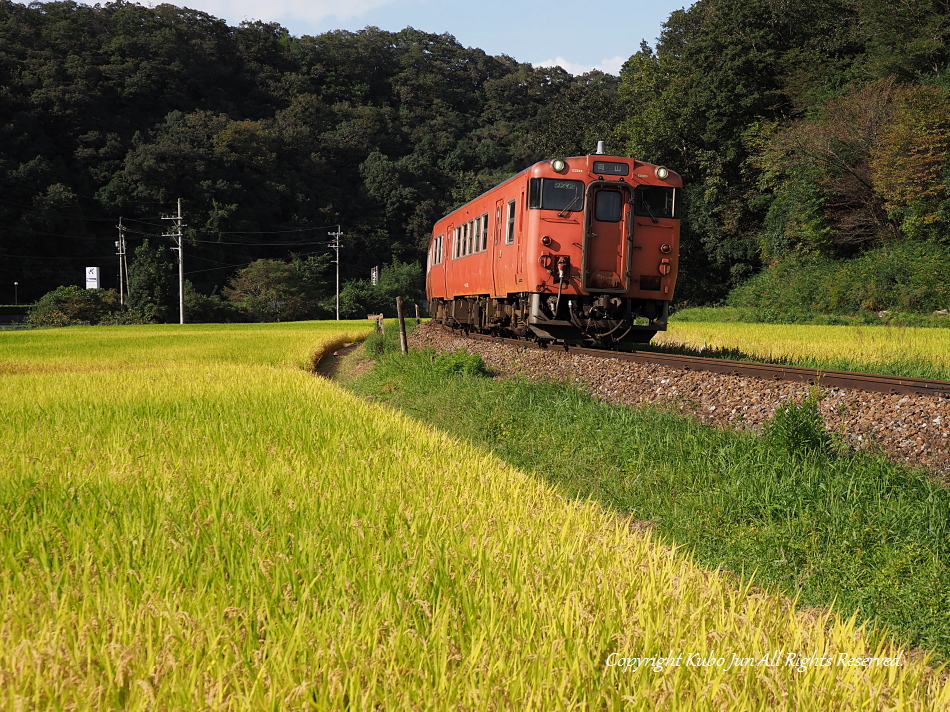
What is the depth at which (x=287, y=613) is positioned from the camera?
246 cm

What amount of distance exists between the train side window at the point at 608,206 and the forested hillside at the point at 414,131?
893 inches

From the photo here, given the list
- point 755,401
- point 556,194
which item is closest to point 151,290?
point 556,194

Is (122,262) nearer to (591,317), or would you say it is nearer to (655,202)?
(591,317)

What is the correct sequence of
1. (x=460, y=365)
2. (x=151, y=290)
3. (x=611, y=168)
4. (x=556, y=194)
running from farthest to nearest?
(x=151, y=290)
(x=611, y=168)
(x=556, y=194)
(x=460, y=365)

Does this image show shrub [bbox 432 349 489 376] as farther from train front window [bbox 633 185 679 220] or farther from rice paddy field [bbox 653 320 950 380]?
rice paddy field [bbox 653 320 950 380]

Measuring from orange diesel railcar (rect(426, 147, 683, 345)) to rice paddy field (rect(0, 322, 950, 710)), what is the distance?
8734 mm

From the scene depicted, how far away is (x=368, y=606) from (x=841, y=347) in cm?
1630

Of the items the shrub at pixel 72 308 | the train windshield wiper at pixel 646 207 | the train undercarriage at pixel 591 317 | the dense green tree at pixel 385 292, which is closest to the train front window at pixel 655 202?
the train windshield wiper at pixel 646 207

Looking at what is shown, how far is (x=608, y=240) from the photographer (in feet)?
43.9

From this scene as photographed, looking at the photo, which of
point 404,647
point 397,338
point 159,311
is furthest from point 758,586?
point 159,311

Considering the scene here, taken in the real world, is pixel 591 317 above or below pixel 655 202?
below

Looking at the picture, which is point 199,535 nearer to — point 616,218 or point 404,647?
point 404,647

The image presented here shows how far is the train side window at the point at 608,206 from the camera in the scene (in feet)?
43.9

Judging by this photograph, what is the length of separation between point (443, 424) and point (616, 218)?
558 centimetres
